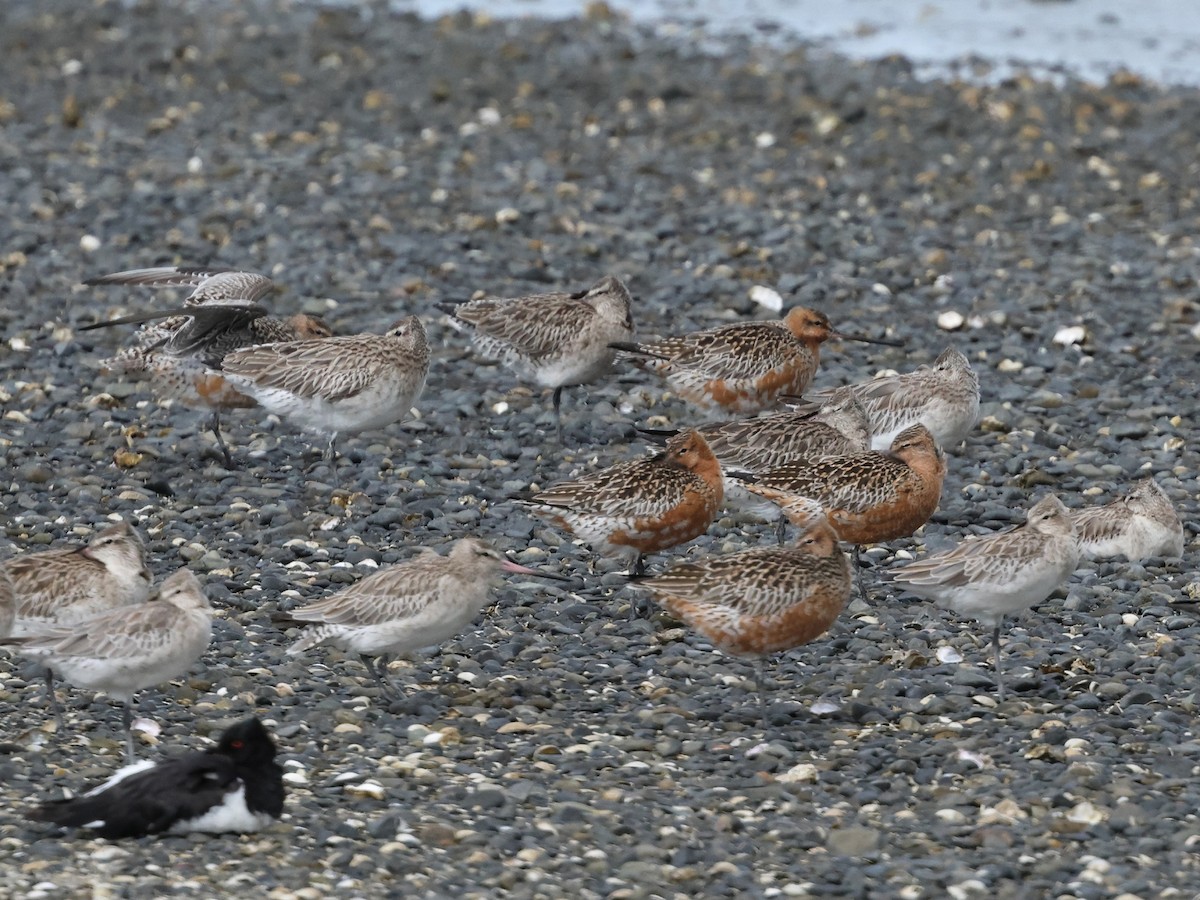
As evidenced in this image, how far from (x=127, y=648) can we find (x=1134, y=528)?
18.4ft

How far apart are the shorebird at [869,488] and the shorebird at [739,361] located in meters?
2.00

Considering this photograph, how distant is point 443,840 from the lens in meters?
7.61

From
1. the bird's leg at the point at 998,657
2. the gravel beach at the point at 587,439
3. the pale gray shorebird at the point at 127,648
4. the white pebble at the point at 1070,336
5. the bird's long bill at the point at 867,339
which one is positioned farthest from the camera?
the white pebble at the point at 1070,336

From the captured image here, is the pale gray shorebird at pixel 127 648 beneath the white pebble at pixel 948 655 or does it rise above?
above

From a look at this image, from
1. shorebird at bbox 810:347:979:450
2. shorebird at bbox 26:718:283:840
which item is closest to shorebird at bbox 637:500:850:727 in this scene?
shorebird at bbox 26:718:283:840

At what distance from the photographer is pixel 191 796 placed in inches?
293

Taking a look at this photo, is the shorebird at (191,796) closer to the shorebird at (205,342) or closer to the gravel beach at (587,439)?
the gravel beach at (587,439)

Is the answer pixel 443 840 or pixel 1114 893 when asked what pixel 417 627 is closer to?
pixel 443 840

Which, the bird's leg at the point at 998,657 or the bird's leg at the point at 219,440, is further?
the bird's leg at the point at 219,440

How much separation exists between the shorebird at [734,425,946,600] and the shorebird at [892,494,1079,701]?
756mm

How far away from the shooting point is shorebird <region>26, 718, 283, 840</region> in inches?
289

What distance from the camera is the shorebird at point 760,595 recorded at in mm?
8914

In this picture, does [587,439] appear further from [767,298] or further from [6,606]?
[6,606]

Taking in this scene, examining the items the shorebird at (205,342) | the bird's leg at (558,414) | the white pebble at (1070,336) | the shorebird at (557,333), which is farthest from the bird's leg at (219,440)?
the white pebble at (1070,336)
